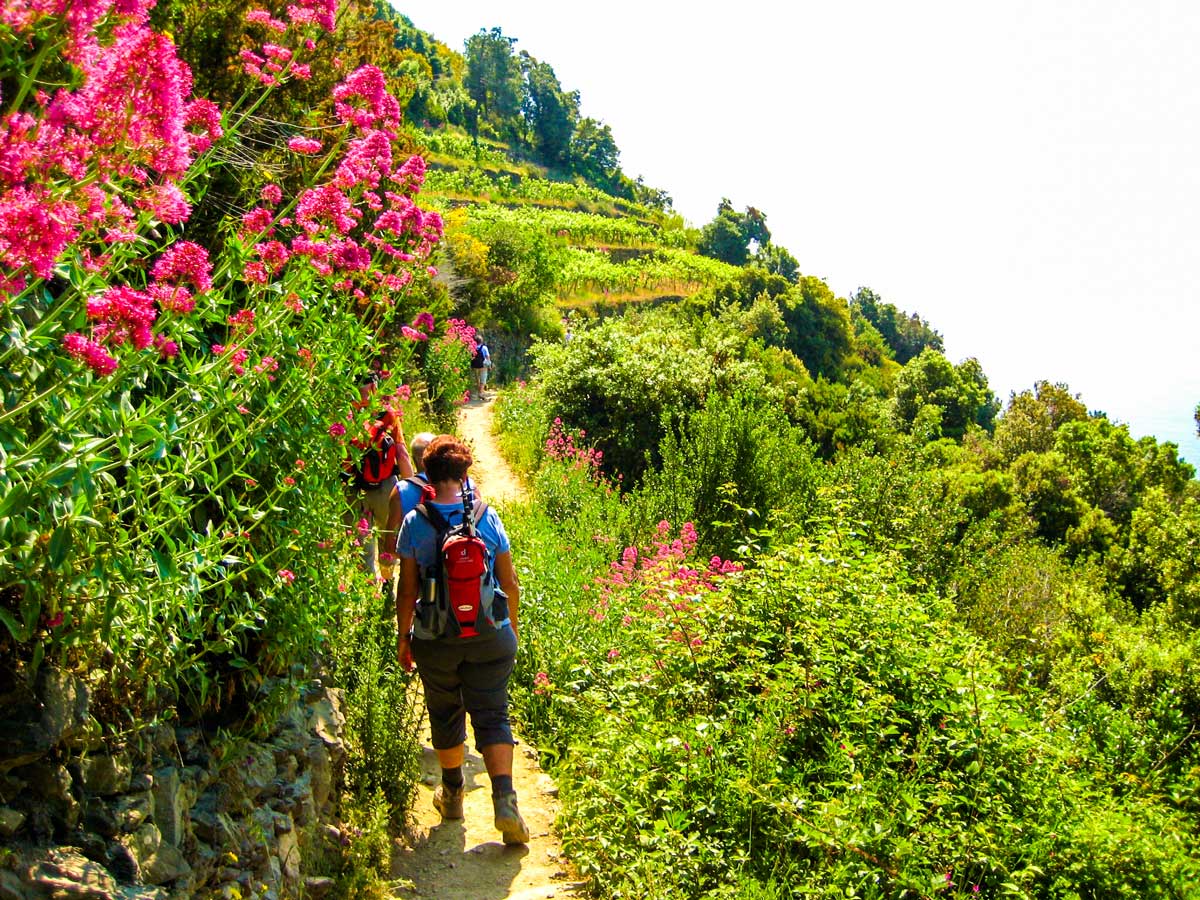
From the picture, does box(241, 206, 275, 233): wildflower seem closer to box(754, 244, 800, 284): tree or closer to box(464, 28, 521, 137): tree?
box(754, 244, 800, 284): tree

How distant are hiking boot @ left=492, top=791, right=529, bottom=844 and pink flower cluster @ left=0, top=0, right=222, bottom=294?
130 inches

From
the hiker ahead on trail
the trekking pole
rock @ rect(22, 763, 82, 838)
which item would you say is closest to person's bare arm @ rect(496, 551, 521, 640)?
the trekking pole

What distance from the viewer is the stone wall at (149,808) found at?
2451 mm

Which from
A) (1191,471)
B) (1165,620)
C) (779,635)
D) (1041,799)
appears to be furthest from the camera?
(1191,471)

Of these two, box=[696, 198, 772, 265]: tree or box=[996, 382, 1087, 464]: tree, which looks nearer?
box=[996, 382, 1087, 464]: tree

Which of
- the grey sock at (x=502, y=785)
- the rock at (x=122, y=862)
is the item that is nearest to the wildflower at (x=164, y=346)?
the rock at (x=122, y=862)

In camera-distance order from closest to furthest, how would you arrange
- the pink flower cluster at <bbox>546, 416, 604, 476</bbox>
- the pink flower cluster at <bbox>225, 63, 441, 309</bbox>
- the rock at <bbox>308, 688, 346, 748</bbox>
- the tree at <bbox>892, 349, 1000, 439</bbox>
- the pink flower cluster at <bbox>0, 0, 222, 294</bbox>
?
1. the pink flower cluster at <bbox>0, 0, 222, 294</bbox>
2. the pink flower cluster at <bbox>225, 63, 441, 309</bbox>
3. the rock at <bbox>308, 688, 346, 748</bbox>
4. the pink flower cluster at <bbox>546, 416, 604, 476</bbox>
5. the tree at <bbox>892, 349, 1000, 439</bbox>

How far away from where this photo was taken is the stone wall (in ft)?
8.04

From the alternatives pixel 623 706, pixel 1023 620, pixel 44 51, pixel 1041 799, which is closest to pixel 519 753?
pixel 623 706

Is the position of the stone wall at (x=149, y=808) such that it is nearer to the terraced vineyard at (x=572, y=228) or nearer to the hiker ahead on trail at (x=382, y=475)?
the hiker ahead on trail at (x=382, y=475)

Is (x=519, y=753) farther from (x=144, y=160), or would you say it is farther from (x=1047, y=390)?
(x=1047, y=390)

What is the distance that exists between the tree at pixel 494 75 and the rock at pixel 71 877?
80.3 meters

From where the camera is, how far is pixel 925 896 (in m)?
3.88

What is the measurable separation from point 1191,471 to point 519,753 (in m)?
30.3
